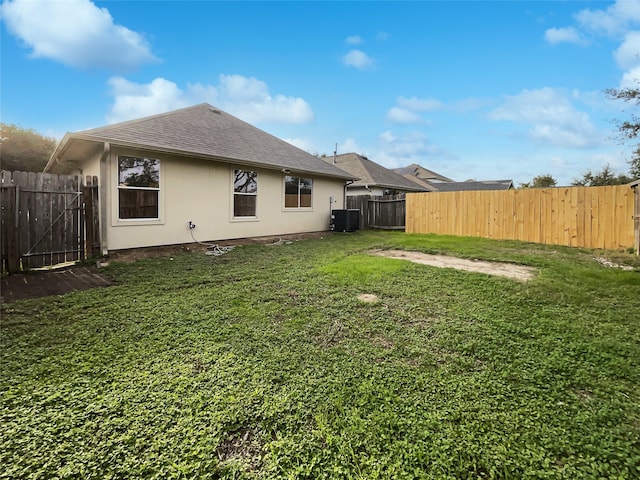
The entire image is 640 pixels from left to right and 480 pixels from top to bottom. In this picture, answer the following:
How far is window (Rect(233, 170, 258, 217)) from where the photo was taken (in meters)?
9.62

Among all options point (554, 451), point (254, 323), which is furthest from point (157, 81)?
point (554, 451)

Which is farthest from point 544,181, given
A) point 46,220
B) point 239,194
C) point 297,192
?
point 46,220

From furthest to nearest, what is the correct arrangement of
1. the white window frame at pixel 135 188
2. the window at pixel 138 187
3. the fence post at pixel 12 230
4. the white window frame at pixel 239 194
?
the white window frame at pixel 239 194 < the window at pixel 138 187 < the white window frame at pixel 135 188 < the fence post at pixel 12 230

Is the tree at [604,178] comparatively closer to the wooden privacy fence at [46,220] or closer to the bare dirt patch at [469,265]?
the bare dirt patch at [469,265]

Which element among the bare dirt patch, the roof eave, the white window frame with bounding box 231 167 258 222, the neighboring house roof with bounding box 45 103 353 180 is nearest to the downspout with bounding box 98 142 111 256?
the roof eave

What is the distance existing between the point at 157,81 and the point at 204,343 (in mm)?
12837

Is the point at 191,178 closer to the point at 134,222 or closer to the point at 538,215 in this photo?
the point at 134,222

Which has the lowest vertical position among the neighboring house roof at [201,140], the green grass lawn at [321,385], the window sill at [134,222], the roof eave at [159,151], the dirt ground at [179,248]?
the green grass lawn at [321,385]

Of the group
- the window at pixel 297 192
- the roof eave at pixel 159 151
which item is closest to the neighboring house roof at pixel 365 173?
the window at pixel 297 192

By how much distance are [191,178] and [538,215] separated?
10.7m

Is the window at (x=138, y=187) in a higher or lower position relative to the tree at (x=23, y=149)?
lower

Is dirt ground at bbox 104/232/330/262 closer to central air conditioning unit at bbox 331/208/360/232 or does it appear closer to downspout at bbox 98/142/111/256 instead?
downspout at bbox 98/142/111/256

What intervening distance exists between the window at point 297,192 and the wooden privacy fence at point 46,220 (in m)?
6.01

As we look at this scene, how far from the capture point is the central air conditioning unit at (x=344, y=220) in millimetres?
13062
